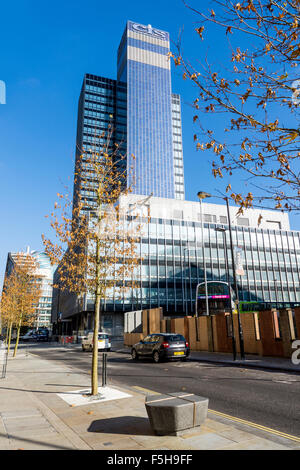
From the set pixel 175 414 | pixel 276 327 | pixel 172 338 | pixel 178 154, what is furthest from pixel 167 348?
pixel 178 154

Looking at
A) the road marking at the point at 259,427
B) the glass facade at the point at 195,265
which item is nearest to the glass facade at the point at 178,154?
the glass facade at the point at 195,265

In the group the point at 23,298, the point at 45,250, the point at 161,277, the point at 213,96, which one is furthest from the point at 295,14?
the point at 161,277

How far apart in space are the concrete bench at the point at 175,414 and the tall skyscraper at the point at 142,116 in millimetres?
107391

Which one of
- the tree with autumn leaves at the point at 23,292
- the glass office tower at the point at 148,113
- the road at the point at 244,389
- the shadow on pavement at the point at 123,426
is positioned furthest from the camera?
the glass office tower at the point at 148,113

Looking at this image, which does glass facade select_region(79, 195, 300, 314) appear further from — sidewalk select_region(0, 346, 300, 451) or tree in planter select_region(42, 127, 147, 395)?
sidewalk select_region(0, 346, 300, 451)

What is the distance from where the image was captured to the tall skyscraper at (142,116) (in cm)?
11706

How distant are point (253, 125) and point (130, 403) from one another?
264 inches

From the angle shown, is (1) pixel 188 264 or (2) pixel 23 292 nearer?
(2) pixel 23 292

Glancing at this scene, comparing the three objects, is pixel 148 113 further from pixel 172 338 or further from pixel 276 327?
pixel 276 327

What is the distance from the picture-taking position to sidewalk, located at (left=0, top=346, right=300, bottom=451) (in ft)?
15.0

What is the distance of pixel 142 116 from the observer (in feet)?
405

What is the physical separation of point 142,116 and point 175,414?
128508mm

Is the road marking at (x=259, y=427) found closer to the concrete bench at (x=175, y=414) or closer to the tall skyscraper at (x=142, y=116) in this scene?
the concrete bench at (x=175, y=414)
